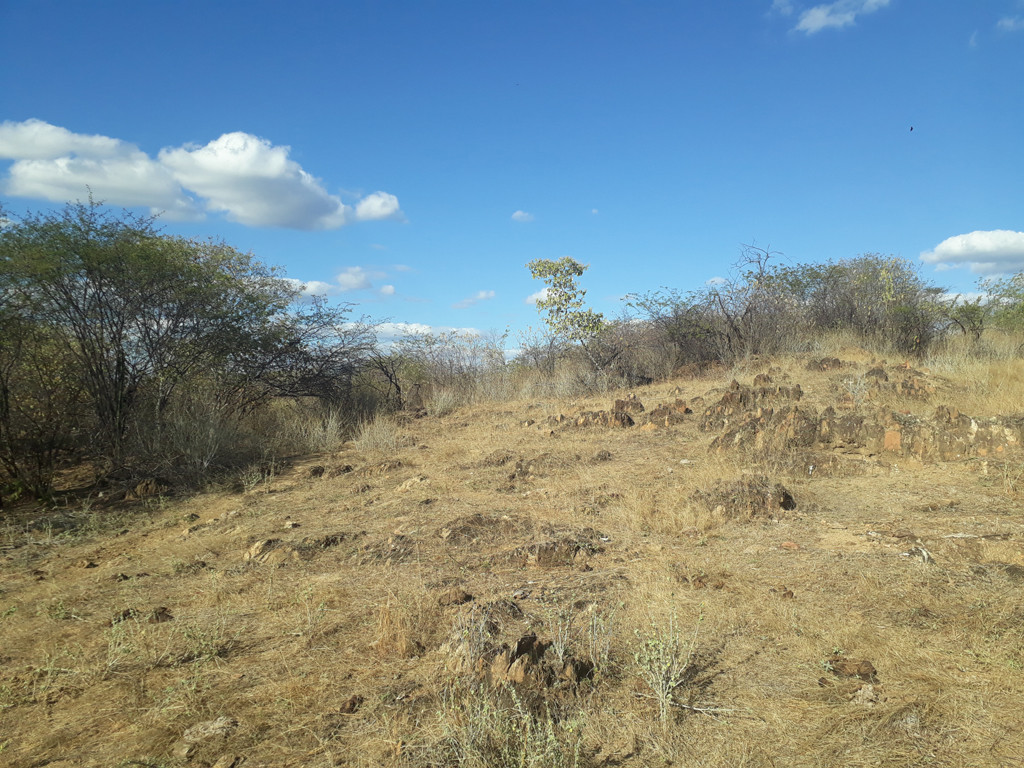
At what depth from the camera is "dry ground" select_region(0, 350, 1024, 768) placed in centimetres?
228

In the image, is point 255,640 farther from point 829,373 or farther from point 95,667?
point 829,373

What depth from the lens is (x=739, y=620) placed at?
3.19 meters

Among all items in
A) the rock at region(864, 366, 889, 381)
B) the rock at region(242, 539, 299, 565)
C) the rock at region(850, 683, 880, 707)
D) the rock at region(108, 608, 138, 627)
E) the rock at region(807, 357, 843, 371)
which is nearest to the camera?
the rock at region(850, 683, 880, 707)

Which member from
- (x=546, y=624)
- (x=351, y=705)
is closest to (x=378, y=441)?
(x=546, y=624)

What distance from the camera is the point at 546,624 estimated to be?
10.7ft

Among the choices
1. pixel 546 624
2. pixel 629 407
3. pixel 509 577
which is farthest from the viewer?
pixel 629 407

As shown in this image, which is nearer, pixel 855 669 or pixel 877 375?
pixel 855 669

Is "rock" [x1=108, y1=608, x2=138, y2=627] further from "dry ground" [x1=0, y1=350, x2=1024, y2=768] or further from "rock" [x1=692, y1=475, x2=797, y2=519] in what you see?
"rock" [x1=692, y1=475, x2=797, y2=519]

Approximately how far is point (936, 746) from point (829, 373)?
9.85 m

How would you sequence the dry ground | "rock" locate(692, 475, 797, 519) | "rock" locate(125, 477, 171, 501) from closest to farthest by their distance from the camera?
the dry ground
"rock" locate(692, 475, 797, 519)
"rock" locate(125, 477, 171, 501)

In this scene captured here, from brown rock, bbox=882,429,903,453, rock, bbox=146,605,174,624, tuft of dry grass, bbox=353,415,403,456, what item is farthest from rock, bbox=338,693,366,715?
tuft of dry grass, bbox=353,415,403,456

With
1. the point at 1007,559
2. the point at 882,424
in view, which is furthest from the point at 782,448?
the point at 1007,559

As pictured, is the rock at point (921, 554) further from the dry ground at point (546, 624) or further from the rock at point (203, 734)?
the rock at point (203, 734)

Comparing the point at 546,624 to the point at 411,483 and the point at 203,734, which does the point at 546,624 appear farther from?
the point at 411,483
